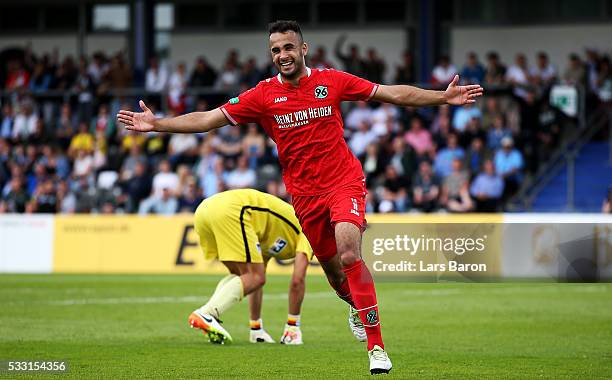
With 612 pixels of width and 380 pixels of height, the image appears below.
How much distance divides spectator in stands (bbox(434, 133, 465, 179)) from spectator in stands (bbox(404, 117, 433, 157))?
39cm

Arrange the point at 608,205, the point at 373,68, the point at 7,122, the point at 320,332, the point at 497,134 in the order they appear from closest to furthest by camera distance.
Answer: the point at 320,332 → the point at 608,205 → the point at 497,134 → the point at 373,68 → the point at 7,122

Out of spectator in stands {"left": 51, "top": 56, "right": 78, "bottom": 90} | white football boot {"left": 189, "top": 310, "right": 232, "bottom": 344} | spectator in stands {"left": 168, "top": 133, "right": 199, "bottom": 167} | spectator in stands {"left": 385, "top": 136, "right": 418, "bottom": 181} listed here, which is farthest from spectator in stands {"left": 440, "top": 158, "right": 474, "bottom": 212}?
white football boot {"left": 189, "top": 310, "right": 232, "bottom": 344}

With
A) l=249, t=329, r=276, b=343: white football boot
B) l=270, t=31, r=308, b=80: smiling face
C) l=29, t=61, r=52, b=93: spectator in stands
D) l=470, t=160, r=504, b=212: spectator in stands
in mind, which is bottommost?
l=249, t=329, r=276, b=343: white football boot

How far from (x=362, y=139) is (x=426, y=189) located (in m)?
2.68

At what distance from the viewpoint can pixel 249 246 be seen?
12031 millimetres

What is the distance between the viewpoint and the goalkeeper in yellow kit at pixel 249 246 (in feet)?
38.9

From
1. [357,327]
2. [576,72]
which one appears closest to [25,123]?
[576,72]

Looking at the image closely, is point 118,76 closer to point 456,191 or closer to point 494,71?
point 494,71

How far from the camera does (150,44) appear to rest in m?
32.9

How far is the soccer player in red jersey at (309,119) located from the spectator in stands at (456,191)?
1434cm

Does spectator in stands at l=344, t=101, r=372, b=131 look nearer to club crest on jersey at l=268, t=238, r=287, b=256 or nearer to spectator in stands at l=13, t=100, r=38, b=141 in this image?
spectator in stands at l=13, t=100, r=38, b=141

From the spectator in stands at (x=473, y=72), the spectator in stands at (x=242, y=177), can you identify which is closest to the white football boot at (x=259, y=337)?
the spectator in stands at (x=242, y=177)

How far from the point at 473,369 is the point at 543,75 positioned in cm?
1832

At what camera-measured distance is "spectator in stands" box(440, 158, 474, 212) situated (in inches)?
943
